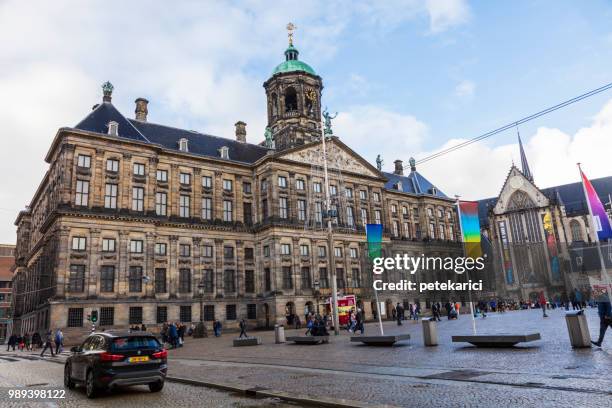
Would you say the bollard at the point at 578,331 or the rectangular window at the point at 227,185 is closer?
the bollard at the point at 578,331

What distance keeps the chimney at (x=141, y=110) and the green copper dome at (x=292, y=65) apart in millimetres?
17498

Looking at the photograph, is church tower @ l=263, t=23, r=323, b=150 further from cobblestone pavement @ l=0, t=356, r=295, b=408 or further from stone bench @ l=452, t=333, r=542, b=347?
cobblestone pavement @ l=0, t=356, r=295, b=408

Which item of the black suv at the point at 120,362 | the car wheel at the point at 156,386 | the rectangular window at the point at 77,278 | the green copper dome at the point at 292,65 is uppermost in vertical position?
the green copper dome at the point at 292,65

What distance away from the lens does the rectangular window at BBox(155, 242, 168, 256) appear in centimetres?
4534

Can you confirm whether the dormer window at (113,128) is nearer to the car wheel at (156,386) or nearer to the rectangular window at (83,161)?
the rectangular window at (83,161)

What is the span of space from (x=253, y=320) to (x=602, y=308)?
1551 inches

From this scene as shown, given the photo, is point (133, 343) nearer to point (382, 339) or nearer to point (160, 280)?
point (382, 339)

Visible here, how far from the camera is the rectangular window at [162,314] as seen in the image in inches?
1700

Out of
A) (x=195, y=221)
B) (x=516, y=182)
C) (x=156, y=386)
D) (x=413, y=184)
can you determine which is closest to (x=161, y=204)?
(x=195, y=221)

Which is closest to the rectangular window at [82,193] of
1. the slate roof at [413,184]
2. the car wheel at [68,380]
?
the car wheel at [68,380]

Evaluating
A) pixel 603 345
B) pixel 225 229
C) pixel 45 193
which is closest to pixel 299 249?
pixel 225 229

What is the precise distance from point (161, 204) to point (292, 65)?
87.5ft

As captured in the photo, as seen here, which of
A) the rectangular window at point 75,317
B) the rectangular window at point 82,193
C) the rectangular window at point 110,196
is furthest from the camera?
the rectangular window at point 110,196

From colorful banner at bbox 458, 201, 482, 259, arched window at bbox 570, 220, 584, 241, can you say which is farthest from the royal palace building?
arched window at bbox 570, 220, 584, 241
